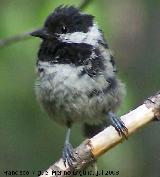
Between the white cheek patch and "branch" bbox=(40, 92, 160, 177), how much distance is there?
3.13 feet

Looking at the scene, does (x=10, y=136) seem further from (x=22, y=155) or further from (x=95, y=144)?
(x=95, y=144)

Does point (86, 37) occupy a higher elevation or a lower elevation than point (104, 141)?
higher

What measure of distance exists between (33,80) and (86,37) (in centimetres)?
106

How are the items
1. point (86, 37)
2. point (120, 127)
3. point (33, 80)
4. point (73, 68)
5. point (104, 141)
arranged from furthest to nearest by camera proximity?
1. point (33, 80)
2. point (86, 37)
3. point (73, 68)
4. point (120, 127)
5. point (104, 141)

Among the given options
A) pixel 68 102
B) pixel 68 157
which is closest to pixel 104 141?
pixel 68 157

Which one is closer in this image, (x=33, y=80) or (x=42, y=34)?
(x=42, y=34)

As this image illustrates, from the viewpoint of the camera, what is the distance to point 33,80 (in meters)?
5.83

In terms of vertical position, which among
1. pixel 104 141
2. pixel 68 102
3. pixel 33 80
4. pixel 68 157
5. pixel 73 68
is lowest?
pixel 104 141

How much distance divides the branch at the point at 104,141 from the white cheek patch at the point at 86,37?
0.95 meters

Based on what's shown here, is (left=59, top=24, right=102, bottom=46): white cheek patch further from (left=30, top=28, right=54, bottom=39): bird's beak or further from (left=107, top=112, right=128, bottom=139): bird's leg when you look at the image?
(left=107, top=112, right=128, bottom=139): bird's leg

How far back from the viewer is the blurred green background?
5434 mm

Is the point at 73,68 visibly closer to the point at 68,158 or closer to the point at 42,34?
the point at 42,34

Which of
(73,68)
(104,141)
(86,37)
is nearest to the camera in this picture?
(104,141)

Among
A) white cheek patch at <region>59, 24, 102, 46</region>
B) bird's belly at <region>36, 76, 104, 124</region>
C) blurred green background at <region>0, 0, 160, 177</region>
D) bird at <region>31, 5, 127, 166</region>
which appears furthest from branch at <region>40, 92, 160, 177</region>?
blurred green background at <region>0, 0, 160, 177</region>
